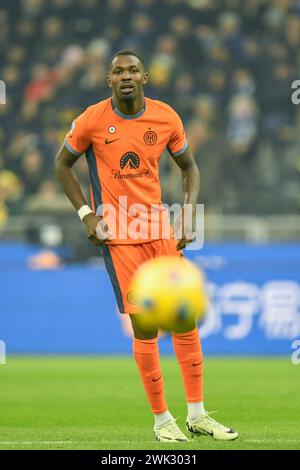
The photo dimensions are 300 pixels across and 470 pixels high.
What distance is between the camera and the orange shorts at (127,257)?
6.36m

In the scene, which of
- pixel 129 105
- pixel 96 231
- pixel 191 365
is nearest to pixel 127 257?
pixel 96 231

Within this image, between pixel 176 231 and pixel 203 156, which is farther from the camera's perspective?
pixel 203 156

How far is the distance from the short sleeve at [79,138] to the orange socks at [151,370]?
1.17 metres

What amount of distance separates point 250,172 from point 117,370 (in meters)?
3.88

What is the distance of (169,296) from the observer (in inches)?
236

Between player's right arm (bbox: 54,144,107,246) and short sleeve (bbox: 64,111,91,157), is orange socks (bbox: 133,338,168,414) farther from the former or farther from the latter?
short sleeve (bbox: 64,111,91,157)

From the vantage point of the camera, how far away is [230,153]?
14023 mm

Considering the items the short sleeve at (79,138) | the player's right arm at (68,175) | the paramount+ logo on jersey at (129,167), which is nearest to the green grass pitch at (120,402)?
the player's right arm at (68,175)

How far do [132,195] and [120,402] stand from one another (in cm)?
289

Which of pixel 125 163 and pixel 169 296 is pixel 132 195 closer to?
pixel 125 163

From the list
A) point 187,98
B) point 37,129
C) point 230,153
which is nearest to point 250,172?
point 230,153

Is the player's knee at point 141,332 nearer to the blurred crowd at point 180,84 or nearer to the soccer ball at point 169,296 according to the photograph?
the soccer ball at point 169,296

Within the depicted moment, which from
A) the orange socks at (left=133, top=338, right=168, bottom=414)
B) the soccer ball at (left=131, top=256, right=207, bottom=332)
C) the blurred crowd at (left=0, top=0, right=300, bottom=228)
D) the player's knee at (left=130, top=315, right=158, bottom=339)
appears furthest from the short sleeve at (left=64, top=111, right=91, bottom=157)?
the blurred crowd at (left=0, top=0, right=300, bottom=228)
